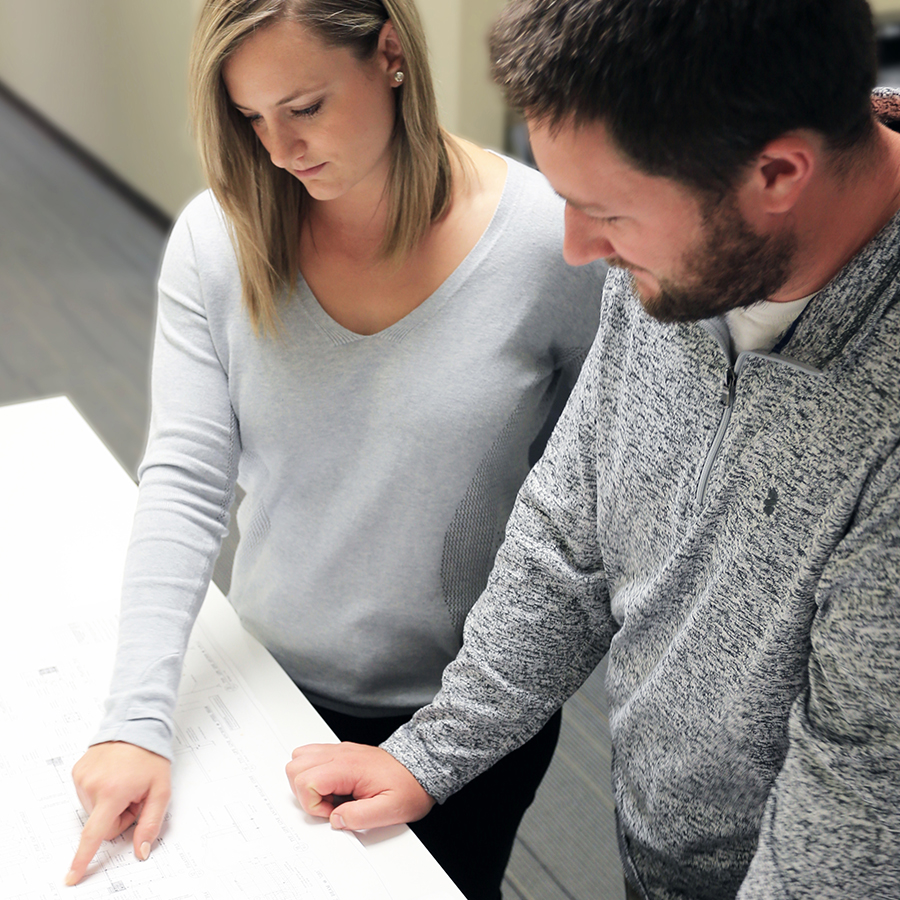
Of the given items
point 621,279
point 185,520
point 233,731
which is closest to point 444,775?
point 233,731

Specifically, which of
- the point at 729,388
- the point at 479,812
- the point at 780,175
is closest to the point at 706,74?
the point at 780,175

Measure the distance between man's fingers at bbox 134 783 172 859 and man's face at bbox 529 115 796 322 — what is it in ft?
2.01

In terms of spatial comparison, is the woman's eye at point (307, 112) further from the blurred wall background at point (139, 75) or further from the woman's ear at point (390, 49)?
the blurred wall background at point (139, 75)

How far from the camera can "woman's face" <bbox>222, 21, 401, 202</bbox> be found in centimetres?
96

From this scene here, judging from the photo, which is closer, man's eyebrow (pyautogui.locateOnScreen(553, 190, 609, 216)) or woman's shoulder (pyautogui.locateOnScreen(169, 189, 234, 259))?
man's eyebrow (pyautogui.locateOnScreen(553, 190, 609, 216))

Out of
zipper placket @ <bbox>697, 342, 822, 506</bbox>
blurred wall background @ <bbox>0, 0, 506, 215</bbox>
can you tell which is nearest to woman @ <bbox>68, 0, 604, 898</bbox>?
zipper placket @ <bbox>697, 342, 822, 506</bbox>

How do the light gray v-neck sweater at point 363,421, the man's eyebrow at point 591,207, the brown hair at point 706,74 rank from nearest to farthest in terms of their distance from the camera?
Result: the brown hair at point 706,74
the man's eyebrow at point 591,207
the light gray v-neck sweater at point 363,421

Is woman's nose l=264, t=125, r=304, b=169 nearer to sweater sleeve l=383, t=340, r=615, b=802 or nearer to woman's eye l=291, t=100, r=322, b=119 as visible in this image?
woman's eye l=291, t=100, r=322, b=119

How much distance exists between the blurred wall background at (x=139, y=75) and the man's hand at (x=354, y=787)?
2.49m

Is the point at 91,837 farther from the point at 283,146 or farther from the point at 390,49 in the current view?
the point at 390,49

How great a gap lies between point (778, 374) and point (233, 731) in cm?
64

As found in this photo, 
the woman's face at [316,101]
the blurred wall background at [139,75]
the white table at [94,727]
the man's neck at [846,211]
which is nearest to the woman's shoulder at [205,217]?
the woman's face at [316,101]

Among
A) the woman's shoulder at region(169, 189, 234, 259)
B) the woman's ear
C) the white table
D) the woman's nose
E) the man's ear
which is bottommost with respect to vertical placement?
the white table

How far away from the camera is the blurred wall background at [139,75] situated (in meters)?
3.20
